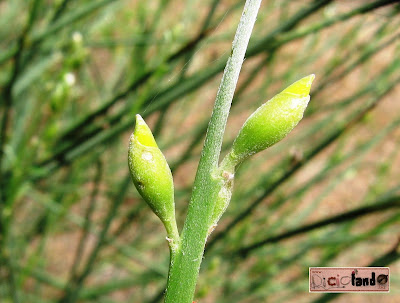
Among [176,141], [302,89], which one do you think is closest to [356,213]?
[302,89]

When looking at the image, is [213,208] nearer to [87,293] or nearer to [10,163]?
[10,163]

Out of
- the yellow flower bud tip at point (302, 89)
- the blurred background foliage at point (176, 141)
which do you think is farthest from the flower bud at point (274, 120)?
the blurred background foliage at point (176, 141)

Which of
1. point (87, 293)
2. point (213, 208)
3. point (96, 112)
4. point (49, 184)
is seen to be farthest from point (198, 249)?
point (49, 184)

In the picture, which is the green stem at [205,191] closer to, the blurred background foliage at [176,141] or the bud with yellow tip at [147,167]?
the bud with yellow tip at [147,167]

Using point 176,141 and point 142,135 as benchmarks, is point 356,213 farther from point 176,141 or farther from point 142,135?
point 176,141

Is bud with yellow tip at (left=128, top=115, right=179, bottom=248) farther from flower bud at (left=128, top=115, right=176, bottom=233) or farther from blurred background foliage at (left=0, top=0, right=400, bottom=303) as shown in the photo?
blurred background foliage at (left=0, top=0, right=400, bottom=303)

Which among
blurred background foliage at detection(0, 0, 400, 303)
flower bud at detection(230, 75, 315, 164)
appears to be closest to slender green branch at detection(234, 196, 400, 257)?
blurred background foliage at detection(0, 0, 400, 303)
